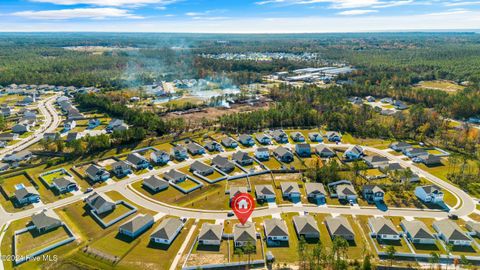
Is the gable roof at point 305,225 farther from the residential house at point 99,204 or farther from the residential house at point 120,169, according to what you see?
the residential house at point 120,169

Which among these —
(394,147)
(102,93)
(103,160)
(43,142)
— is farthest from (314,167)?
(102,93)

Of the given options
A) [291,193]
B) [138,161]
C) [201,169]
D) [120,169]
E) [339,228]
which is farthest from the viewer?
[138,161]

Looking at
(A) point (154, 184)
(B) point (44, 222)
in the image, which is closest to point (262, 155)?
(A) point (154, 184)

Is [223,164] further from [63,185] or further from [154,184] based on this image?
[63,185]

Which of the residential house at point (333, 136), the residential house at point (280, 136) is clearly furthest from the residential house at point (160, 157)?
the residential house at point (333, 136)

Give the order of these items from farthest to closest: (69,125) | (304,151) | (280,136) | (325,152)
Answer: (69,125) → (280,136) → (304,151) → (325,152)

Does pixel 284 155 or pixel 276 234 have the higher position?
pixel 284 155
